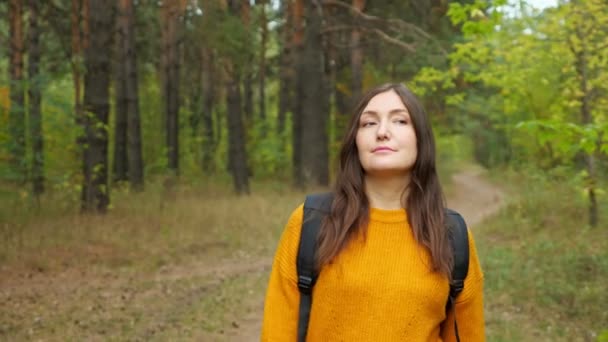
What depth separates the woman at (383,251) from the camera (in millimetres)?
2355

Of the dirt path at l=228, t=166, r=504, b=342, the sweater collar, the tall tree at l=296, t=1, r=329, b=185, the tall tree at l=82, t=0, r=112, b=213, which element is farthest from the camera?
the tall tree at l=296, t=1, r=329, b=185

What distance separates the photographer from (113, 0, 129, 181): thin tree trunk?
20672mm

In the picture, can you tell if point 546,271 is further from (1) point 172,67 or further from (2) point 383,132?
(1) point 172,67

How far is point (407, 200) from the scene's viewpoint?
2.50 m

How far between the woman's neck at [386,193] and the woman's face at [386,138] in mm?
35

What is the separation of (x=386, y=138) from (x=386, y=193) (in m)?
0.20

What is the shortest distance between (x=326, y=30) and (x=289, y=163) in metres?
10.3

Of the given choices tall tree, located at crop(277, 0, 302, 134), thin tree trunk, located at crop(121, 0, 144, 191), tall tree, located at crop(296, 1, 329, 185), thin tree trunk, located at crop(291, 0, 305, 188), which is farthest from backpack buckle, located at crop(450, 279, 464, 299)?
tall tree, located at crop(277, 0, 302, 134)

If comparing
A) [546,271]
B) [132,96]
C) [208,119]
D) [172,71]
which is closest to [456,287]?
[546,271]

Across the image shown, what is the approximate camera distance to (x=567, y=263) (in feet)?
32.6

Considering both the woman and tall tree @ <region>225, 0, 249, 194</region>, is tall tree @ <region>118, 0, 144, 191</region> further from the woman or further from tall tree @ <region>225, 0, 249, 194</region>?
the woman

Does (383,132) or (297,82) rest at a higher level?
(297,82)

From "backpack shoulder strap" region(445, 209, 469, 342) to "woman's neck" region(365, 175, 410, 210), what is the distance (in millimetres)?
189

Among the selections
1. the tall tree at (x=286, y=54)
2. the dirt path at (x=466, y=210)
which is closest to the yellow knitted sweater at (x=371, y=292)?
the dirt path at (x=466, y=210)
